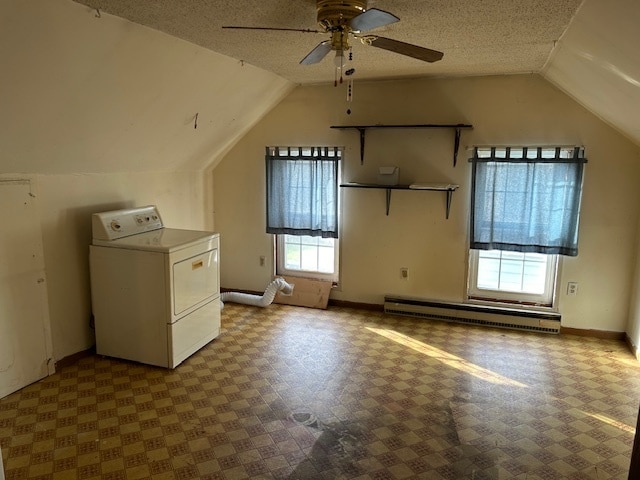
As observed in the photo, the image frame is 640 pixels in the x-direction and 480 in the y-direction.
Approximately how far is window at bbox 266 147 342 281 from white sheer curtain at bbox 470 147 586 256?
1.29 m

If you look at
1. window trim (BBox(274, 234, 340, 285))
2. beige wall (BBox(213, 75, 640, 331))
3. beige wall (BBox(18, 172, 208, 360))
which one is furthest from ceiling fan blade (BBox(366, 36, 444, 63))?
window trim (BBox(274, 234, 340, 285))

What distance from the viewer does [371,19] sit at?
5.76 ft

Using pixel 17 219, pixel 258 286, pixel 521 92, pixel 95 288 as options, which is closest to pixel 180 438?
pixel 95 288

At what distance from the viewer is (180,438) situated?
2434 millimetres

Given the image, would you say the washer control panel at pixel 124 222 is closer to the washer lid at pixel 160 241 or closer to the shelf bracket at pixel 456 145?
the washer lid at pixel 160 241

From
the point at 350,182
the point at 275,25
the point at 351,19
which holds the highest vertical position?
the point at 275,25

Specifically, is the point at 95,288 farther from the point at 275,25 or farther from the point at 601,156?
the point at 601,156

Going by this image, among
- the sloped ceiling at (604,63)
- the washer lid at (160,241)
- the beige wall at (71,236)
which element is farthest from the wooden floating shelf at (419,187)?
the beige wall at (71,236)

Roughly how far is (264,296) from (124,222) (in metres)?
1.62

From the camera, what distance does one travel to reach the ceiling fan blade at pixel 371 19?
1.68m

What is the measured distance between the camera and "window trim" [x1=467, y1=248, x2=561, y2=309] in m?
3.92

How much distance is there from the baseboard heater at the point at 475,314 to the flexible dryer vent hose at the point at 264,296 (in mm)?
1012

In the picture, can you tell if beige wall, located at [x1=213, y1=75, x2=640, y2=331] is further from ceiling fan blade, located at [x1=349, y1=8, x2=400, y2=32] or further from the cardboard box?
ceiling fan blade, located at [x1=349, y1=8, x2=400, y2=32]

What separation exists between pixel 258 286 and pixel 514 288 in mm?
2502
